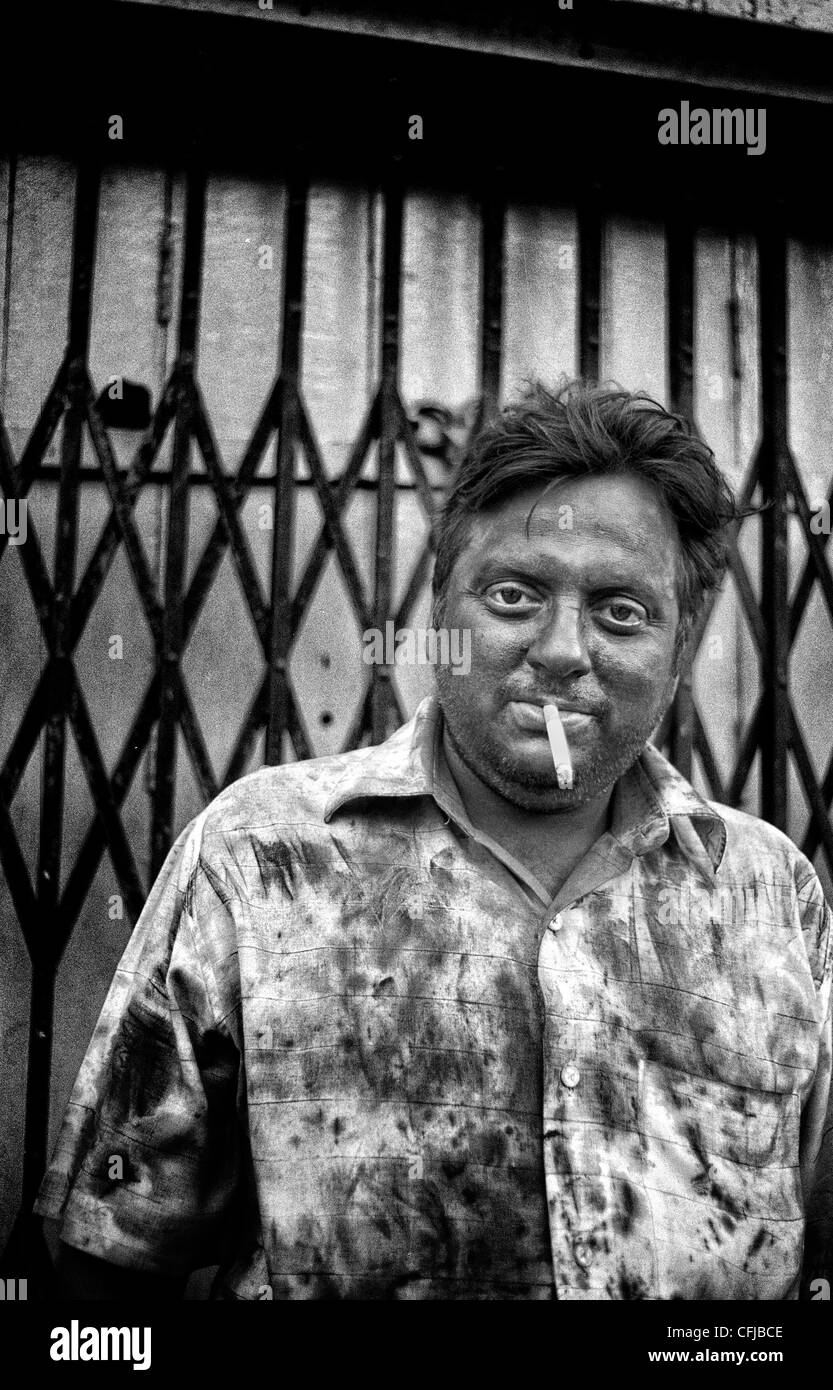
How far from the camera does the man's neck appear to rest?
2.31 metres

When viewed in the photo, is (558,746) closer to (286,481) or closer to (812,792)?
(286,481)

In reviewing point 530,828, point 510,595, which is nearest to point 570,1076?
point 530,828

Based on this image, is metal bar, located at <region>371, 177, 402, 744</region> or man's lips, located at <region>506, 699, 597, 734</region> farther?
metal bar, located at <region>371, 177, 402, 744</region>

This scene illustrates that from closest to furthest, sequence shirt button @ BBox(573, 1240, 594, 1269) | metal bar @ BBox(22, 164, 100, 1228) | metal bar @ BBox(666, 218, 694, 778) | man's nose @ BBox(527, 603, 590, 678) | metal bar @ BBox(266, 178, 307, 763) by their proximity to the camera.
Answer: shirt button @ BBox(573, 1240, 594, 1269)
man's nose @ BBox(527, 603, 590, 678)
metal bar @ BBox(22, 164, 100, 1228)
metal bar @ BBox(266, 178, 307, 763)
metal bar @ BBox(666, 218, 694, 778)

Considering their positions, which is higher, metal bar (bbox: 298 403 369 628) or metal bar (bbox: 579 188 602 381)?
metal bar (bbox: 579 188 602 381)

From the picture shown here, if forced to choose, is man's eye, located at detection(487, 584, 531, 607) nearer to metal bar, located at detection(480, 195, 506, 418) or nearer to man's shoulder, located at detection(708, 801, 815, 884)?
man's shoulder, located at detection(708, 801, 815, 884)

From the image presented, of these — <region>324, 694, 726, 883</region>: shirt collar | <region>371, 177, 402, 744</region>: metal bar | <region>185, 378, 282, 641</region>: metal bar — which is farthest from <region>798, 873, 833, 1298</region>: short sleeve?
<region>185, 378, 282, 641</region>: metal bar

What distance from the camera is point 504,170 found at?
137 inches

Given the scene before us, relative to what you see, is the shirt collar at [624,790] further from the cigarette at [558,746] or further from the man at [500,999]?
the cigarette at [558,746]

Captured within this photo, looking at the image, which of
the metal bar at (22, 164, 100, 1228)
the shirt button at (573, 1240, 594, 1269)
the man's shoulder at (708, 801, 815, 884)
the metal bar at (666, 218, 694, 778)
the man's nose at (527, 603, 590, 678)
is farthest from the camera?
the metal bar at (666, 218, 694, 778)

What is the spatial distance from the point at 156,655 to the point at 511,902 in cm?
140

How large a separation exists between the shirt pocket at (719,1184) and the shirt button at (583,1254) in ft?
0.37

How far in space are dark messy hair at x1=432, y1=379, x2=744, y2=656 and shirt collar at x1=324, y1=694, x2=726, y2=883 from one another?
0.22 metres

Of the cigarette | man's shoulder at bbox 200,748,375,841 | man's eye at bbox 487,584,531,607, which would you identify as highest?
man's eye at bbox 487,584,531,607
